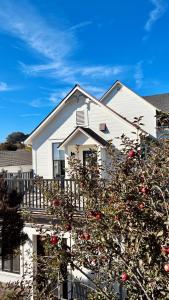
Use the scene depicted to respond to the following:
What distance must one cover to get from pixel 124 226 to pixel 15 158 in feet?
118

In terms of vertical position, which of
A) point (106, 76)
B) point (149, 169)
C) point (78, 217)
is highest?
point (106, 76)

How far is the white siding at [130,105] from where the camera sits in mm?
20913

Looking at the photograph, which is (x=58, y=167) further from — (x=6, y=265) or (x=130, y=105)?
(x=6, y=265)

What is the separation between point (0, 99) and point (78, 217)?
25240mm

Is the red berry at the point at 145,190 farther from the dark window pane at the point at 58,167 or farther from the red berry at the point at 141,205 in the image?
the dark window pane at the point at 58,167

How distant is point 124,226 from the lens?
3545 millimetres

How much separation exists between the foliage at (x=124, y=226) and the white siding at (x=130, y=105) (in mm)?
16301

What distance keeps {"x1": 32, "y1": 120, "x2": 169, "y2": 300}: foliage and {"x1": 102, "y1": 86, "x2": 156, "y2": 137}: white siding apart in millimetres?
16301

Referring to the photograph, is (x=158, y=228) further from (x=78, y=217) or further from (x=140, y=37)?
(x=140, y=37)

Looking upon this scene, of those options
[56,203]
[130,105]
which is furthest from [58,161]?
[56,203]

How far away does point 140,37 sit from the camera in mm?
Result: 20516

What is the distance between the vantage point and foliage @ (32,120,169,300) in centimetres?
327

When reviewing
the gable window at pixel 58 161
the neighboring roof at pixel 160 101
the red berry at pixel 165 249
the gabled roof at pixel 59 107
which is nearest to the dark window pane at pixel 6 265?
the gable window at pixel 58 161

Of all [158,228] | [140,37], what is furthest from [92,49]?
[158,228]
